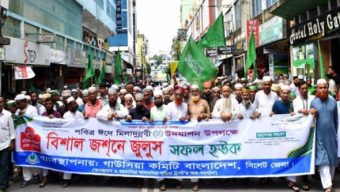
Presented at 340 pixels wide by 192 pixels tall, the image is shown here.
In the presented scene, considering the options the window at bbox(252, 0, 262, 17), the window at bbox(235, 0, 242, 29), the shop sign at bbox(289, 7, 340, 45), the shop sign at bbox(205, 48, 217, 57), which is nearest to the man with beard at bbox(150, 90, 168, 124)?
the shop sign at bbox(289, 7, 340, 45)

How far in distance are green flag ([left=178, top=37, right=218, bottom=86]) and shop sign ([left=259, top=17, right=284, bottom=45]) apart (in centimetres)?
1202

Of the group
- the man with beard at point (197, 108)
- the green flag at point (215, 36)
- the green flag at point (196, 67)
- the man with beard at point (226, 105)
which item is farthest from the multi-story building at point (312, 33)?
the man with beard at point (197, 108)

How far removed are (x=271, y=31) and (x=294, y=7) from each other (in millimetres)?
4423

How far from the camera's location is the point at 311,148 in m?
7.24

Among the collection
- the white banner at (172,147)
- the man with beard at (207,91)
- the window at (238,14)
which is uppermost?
the window at (238,14)

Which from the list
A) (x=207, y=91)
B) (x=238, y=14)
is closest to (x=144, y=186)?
(x=207, y=91)

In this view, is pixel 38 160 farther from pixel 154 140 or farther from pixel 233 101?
pixel 233 101

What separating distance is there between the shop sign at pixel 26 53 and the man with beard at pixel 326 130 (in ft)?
40.9

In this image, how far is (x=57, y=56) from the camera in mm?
25203

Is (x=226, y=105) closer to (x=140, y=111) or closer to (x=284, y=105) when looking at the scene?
(x=284, y=105)

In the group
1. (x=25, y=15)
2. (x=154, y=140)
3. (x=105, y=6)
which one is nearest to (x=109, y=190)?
(x=154, y=140)

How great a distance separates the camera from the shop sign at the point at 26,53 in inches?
662

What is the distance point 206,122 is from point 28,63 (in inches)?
529

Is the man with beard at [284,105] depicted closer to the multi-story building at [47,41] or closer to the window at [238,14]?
the multi-story building at [47,41]
